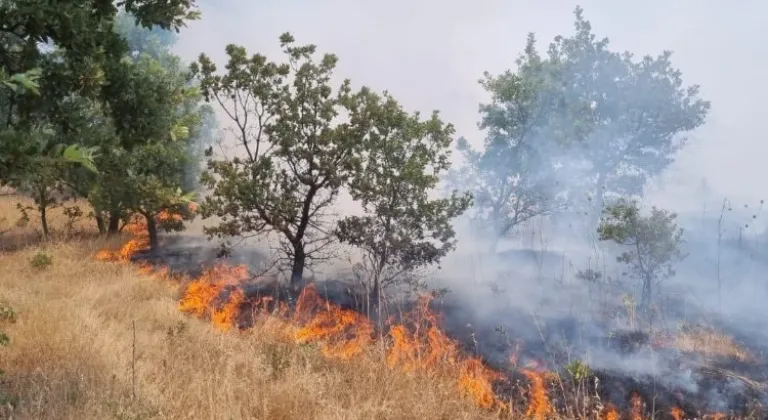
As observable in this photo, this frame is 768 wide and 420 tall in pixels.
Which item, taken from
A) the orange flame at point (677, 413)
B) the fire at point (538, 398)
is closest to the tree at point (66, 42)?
the fire at point (538, 398)

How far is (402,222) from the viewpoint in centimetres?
1106

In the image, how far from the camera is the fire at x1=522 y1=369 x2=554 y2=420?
6.96 metres

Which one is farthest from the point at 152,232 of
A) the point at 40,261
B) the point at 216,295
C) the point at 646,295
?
the point at 646,295

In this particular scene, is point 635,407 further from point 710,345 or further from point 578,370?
point 710,345

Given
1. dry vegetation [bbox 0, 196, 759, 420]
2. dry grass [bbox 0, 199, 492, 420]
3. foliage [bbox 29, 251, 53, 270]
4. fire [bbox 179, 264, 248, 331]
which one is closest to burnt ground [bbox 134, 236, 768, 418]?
fire [bbox 179, 264, 248, 331]

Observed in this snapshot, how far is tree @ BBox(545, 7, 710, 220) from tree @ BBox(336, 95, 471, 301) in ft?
45.4

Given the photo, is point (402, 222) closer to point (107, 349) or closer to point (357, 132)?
point (357, 132)

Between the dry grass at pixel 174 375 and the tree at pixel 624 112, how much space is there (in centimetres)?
1861

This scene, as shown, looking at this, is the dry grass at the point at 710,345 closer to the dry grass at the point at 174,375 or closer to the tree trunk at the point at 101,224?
the dry grass at the point at 174,375

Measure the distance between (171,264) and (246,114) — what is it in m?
5.79

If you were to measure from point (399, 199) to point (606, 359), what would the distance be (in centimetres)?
523

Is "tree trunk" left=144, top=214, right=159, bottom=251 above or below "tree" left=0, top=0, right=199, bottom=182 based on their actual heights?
below

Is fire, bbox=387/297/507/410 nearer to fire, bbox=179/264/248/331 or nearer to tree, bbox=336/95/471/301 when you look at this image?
tree, bbox=336/95/471/301

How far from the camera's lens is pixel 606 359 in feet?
31.9
